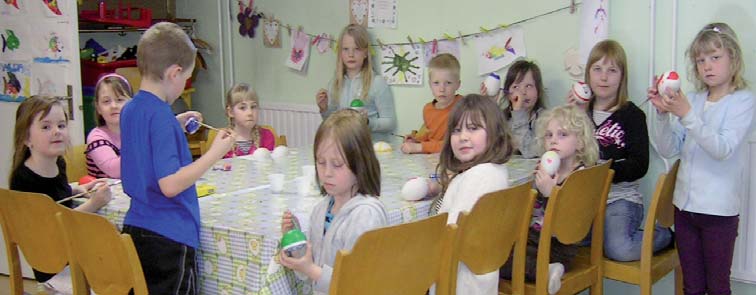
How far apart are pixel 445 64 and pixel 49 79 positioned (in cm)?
184

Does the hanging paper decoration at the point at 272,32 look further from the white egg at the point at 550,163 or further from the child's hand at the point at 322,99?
the white egg at the point at 550,163

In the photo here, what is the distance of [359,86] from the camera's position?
383cm

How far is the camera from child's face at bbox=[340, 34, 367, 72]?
12.4ft

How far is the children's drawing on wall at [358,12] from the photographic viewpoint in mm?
3965

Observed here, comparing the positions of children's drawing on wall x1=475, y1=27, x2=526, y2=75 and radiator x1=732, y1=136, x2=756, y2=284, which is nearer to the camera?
radiator x1=732, y1=136, x2=756, y2=284

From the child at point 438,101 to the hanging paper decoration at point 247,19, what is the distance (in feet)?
4.23

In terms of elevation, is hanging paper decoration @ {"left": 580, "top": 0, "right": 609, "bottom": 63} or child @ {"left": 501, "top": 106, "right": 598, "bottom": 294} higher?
hanging paper decoration @ {"left": 580, "top": 0, "right": 609, "bottom": 63}

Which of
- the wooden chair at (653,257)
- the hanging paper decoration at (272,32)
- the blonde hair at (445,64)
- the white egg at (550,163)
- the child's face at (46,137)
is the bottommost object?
the wooden chair at (653,257)

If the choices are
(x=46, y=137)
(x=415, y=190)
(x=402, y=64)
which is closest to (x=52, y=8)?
(x=46, y=137)

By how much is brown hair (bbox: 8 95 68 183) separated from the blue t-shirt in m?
0.58

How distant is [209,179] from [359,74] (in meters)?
1.28

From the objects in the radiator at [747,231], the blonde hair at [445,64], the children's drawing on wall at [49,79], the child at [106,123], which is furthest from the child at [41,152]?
the radiator at [747,231]

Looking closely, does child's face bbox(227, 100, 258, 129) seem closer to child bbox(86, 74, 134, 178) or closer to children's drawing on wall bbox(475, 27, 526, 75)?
child bbox(86, 74, 134, 178)

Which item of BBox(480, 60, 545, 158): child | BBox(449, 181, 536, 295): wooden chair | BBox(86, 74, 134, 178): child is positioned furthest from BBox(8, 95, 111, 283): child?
BBox(480, 60, 545, 158): child
